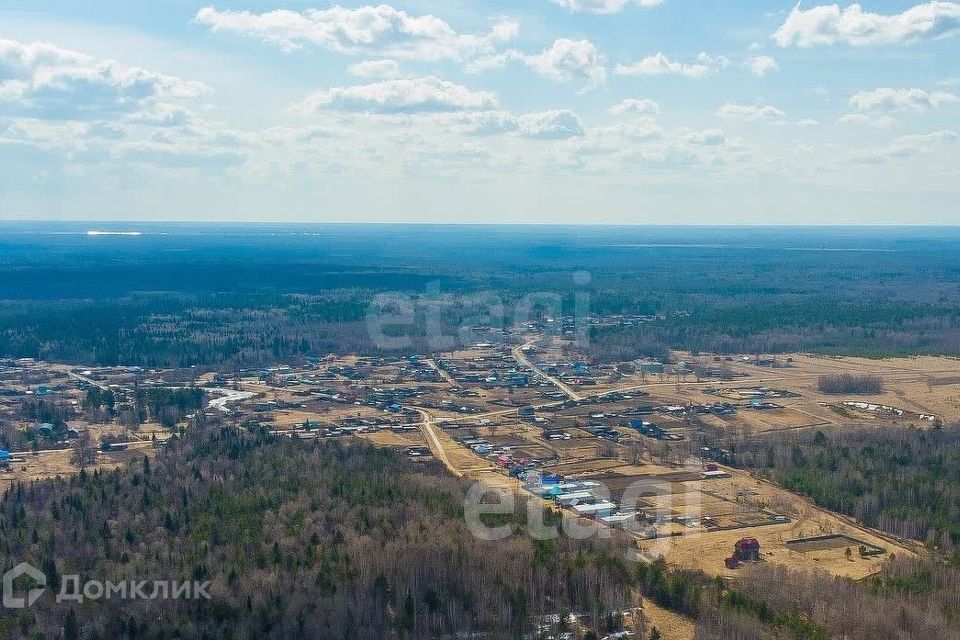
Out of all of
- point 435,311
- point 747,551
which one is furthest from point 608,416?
point 435,311

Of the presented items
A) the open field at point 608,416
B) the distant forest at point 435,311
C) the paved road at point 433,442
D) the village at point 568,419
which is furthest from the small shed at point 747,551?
the distant forest at point 435,311

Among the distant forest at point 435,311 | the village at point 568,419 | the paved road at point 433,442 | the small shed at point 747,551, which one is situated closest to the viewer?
the small shed at point 747,551

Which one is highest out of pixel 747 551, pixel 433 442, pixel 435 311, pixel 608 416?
pixel 435 311

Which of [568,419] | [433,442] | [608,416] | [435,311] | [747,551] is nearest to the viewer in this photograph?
[747,551]

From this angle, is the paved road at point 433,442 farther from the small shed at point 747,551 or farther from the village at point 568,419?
the small shed at point 747,551

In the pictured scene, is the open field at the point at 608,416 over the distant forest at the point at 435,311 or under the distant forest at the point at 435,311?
under

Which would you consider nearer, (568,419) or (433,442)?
(433,442)

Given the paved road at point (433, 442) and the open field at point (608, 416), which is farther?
the paved road at point (433, 442)

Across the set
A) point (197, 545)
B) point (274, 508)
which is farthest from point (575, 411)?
point (197, 545)

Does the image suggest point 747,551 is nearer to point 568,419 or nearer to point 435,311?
point 568,419
